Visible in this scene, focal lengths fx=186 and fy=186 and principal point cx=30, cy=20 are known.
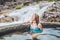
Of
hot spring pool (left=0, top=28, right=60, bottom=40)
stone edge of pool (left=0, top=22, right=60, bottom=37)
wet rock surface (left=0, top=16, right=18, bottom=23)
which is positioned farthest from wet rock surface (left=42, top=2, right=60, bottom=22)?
hot spring pool (left=0, top=28, right=60, bottom=40)

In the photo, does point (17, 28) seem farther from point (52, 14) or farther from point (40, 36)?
point (52, 14)

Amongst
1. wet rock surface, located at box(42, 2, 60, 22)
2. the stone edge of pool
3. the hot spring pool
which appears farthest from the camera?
wet rock surface, located at box(42, 2, 60, 22)

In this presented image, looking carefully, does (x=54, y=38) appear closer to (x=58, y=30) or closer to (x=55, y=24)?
(x=58, y=30)

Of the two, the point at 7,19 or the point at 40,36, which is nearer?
the point at 40,36

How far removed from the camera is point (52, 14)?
47.6 feet

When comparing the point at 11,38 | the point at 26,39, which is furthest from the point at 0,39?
the point at 26,39

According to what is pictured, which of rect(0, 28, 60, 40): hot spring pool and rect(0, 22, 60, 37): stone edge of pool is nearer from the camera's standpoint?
rect(0, 28, 60, 40): hot spring pool

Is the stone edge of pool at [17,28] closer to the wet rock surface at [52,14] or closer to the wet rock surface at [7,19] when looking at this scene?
the wet rock surface at [52,14]

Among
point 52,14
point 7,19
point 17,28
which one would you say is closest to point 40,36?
point 17,28

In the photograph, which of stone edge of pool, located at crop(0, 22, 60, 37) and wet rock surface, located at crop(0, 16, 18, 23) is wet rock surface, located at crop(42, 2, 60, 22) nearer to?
wet rock surface, located at crop(0, 16, 18, 23)

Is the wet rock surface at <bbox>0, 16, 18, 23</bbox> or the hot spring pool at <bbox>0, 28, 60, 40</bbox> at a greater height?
the hot spring pool at <bbox>0, 28, 60, 40</bbox>

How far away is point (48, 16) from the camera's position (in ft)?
46.8

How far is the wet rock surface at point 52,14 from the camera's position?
45.0 feet

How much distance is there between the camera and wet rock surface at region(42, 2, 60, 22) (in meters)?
13.7
